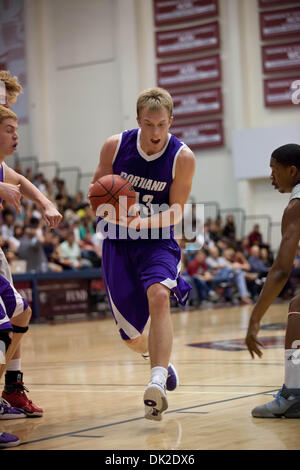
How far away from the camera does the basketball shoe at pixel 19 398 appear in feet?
15.6

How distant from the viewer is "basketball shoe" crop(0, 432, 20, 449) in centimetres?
376

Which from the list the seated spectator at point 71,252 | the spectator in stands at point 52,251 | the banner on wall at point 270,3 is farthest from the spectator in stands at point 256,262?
the banner on wall at point 270,3

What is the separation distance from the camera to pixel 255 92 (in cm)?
2262

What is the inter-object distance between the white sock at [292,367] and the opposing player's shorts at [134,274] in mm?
820

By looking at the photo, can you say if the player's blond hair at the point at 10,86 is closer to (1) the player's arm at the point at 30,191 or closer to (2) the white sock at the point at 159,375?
(1) the player's arm at the point at 30,191

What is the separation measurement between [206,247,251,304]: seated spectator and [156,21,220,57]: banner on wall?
289 inches

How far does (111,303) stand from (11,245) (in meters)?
11.2

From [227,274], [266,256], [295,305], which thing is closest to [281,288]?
[295,305]

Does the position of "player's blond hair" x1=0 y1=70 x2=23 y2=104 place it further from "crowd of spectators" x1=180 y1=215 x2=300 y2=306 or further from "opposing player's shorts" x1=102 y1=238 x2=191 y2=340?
"crowd of spectators" x1=180 y1=215 x2=300 y2=306

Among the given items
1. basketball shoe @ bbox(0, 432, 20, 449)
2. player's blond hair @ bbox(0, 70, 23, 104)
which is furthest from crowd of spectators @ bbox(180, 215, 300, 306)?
basketball shoe @ bbox(0, 432, 20, 449)

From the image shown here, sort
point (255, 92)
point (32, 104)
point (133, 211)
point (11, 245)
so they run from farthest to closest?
point (32, 104) → point (255, 92) → point (11, 245) → point (133, 211)

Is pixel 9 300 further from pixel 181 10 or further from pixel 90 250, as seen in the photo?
pixel 181 10

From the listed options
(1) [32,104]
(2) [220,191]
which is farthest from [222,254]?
(1) [32,104]
